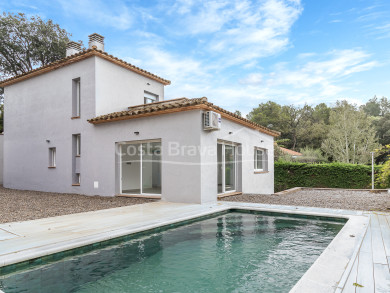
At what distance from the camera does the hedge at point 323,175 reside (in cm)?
1814

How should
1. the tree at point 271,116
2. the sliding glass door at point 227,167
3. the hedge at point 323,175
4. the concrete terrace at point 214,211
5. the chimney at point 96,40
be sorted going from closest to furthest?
1. the concrete terrace at point 214,211
2. the sliding glass door at point 227,167
3. the chimney at point 96,40
4. the hedge at point 323,175
5. the tree at point 271,116

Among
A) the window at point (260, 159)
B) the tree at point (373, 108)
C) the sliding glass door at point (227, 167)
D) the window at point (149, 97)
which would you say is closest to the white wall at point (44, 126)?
the window at point (149, 97)

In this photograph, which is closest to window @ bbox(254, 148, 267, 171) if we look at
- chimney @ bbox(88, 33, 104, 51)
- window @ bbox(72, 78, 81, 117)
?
window @ bbox(72, 78, 81, 117)

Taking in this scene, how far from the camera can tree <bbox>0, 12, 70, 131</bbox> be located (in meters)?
22.7

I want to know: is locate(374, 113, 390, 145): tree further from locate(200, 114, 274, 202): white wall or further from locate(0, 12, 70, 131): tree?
locate(0, 12, 70, 131): tree

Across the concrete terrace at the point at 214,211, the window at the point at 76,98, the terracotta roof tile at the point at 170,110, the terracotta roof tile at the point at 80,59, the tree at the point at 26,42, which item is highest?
the tree at the point at 26,42

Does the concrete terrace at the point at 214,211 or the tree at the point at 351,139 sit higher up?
the tree at the point at 351,139

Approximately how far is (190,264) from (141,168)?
727 centimetres

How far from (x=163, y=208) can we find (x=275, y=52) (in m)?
15.1

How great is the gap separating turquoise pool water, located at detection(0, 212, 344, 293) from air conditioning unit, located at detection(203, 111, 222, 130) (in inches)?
155

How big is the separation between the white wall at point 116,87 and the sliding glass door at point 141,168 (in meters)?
2.32

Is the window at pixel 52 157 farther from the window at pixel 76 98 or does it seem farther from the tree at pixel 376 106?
the tree at pixel 376 106

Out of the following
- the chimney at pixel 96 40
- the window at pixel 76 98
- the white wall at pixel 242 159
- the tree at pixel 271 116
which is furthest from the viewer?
the tree at pixel 271 116

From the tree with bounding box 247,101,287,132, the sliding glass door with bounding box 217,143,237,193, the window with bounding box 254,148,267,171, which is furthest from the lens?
the tree with bounding box 247,101,287,132
